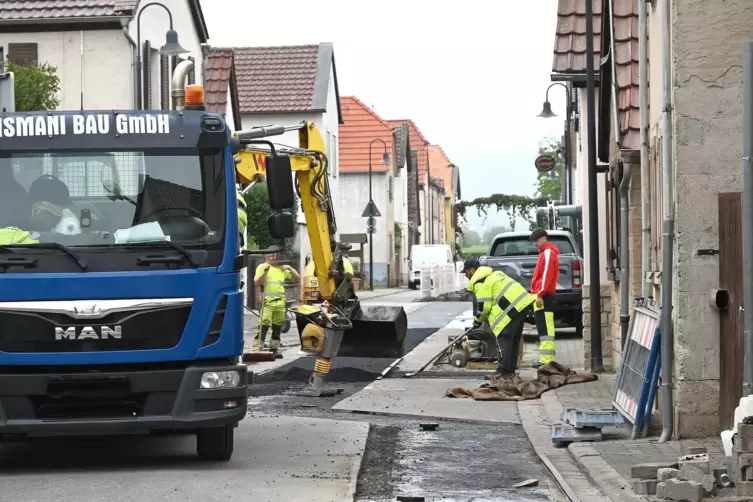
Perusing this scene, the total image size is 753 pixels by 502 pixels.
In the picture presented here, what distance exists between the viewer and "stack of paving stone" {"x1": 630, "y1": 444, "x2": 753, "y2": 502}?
28.2ft

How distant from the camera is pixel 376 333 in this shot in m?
21.9

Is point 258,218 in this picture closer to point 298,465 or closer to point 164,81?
point 164,81

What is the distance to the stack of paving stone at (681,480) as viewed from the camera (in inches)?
339

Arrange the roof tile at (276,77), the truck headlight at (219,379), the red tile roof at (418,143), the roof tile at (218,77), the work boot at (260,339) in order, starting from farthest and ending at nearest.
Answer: the red tile roof at (418,143) → the roof tile at (276,77) → the roof tile at (218,77) → the work boot at (260,339) → the truck headlight at (219,379)

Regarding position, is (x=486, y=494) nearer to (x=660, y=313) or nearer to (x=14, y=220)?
(x=660, y=313)

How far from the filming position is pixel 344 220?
7362 cm

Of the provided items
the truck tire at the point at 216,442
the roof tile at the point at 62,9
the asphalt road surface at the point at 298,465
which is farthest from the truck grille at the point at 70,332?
the roof tile at the point at 62,9

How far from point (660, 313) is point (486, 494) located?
2.95 m

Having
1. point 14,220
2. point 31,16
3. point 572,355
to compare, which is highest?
point 31,16

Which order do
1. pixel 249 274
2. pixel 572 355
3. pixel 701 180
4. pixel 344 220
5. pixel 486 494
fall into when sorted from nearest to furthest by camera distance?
1. pixel 486 494
2. pixel 701 180
3. pixel 572 355
4. pixel 249 274
5. pixel 344 220

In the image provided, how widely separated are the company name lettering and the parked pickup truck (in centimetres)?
1583

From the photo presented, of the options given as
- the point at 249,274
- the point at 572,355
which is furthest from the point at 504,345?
the point at 249,274

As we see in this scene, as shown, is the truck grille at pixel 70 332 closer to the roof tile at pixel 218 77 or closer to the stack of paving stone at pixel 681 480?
the stack of paving stone at pixel 681 480

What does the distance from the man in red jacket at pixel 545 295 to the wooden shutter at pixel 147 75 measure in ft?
38.8
